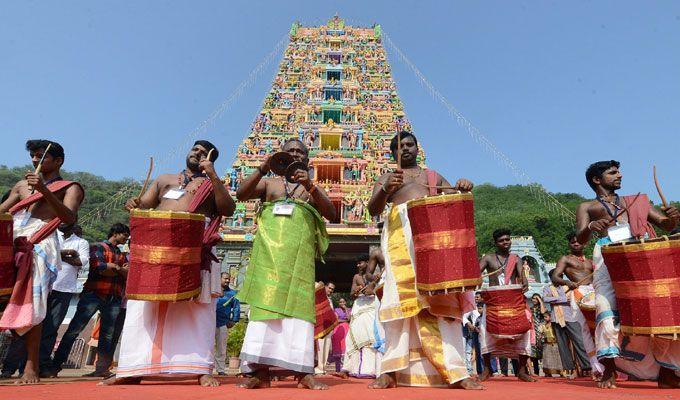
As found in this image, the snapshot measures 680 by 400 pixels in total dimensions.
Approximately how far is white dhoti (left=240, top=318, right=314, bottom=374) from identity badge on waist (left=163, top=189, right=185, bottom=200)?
1.25 metres

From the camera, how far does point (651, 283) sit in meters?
3.64

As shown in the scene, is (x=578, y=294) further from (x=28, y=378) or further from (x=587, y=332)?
(x=28, y=378)

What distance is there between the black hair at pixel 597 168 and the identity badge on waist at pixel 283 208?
2.71 meters

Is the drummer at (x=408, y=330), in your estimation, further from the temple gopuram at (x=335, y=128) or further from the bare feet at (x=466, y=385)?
the temple gopuram at (x=335, y=128)

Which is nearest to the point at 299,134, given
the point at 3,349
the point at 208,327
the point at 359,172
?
the point at 359,172

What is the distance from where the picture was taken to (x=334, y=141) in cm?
2836

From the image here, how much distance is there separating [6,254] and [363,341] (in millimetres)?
4613

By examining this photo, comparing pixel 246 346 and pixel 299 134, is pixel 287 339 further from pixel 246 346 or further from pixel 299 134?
pixel 299 134

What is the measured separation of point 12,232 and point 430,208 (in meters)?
3.04

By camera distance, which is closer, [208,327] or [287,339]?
[287,339]

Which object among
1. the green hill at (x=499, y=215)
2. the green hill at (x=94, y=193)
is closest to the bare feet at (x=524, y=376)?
the green hill at (x=499, y=215)

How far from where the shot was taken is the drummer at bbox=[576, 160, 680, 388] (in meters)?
3.98

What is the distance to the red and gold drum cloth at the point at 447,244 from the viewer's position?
3.48m

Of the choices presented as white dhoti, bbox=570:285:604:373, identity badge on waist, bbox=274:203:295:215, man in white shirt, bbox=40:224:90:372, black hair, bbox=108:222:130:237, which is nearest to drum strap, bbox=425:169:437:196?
identity badge on waist, bbox=274:203:295:215
